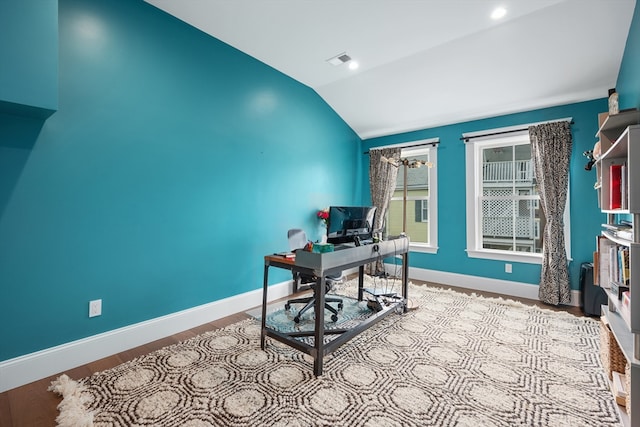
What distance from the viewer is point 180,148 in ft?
8.96

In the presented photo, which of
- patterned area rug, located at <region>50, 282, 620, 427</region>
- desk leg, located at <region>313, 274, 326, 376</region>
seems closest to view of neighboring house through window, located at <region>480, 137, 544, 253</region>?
patterned area rug, located at <region>50, 282, 620, 427</region>

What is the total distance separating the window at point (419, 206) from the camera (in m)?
4.52

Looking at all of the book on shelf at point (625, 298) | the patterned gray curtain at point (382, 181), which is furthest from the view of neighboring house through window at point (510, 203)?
the book on shelf at point (625, 298)

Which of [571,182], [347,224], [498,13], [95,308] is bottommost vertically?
[95,308]

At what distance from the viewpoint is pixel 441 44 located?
3.14m

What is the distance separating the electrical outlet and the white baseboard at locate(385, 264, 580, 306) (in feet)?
13.5

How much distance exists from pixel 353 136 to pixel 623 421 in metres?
4.63

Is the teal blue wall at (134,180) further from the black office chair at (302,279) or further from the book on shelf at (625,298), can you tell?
the book on shelf at (625,298)

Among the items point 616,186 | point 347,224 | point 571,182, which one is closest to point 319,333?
point 347,224

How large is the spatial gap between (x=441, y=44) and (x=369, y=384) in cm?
345

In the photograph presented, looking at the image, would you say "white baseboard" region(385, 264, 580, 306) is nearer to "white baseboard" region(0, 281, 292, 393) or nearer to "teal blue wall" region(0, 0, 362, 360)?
"teal blue wall" region(0, 0, 362, 360)

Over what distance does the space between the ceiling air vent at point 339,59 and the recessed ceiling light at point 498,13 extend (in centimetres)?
149

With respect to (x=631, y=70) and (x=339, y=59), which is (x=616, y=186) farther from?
(x=339, y=59)

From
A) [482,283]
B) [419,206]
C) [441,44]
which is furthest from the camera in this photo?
[419,206]
